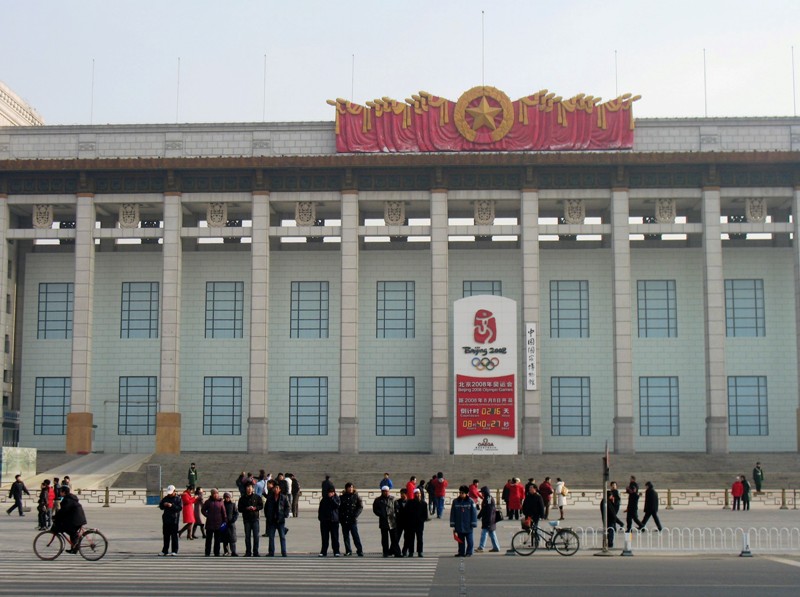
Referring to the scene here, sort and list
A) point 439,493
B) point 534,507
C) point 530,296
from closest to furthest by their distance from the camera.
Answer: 1. point 534,507
2. point 439,493
3. point 530,296

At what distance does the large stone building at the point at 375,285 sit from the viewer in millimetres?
59438

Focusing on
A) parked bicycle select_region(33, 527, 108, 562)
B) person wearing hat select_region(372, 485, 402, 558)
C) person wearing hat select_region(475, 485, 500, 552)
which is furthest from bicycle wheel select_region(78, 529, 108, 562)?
person wearing hat select_region(475, 485, 500, 552)

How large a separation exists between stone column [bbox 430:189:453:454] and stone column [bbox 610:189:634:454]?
28.0ft

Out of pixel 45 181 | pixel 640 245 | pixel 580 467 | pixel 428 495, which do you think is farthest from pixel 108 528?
pixel 640 245

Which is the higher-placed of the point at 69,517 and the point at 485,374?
the point at 485,374

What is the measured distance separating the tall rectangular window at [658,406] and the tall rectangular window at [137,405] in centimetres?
2608

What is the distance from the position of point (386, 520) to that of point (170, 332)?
3544 cm

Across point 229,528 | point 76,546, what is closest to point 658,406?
point 229,528

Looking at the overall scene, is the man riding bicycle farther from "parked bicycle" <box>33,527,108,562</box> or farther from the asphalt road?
the asphalt road

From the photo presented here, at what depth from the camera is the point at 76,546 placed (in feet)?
83.7

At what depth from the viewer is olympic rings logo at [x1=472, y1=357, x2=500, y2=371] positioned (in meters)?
56.0

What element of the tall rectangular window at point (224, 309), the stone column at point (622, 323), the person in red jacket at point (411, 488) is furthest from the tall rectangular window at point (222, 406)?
the person in red jacket at point (411, 488)

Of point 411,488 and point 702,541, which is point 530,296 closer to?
point 411,488

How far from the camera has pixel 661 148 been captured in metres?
60.6
